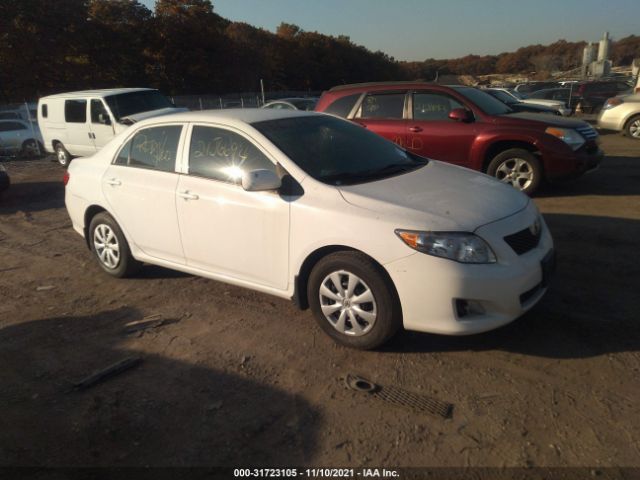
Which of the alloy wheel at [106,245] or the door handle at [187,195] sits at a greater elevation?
the door handle at [187,195]

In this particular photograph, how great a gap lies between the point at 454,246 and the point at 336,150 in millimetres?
1431

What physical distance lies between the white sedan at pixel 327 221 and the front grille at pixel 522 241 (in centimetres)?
1

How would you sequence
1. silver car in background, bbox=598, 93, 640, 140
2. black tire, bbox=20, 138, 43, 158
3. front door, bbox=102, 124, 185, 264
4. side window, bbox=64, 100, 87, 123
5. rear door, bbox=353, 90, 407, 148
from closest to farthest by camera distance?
1. front door, bbox=102, 124, 185, 264
2. rear door, bbox=353, 90, 407, 148
3. side window, bbox=64, 100, 87, 123
4. silver car in background, bbox=598, 93, 640, 140
5. black tire, bbox=20, 138, 43, 158

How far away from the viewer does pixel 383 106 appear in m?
7.89

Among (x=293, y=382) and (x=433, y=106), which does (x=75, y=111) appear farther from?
(x=293, y=382)

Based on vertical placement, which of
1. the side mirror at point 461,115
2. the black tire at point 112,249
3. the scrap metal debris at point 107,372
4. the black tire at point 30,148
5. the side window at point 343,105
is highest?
the side window at point 343,105

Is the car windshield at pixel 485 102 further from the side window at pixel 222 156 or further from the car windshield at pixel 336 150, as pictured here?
the side window at pixel 222 156

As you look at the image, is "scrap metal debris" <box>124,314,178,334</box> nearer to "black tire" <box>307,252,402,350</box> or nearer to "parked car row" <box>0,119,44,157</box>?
"black tire" <box>307,252,402,350</box>

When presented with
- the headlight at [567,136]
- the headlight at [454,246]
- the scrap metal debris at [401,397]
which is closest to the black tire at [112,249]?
the scrap metal debris at [401,397]

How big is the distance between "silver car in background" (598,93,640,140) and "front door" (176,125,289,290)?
43.5ft

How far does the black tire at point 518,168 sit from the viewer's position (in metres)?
7.00

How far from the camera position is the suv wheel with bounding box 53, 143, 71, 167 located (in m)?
13.3


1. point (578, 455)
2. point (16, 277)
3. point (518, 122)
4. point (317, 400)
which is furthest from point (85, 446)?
point (518, 122)

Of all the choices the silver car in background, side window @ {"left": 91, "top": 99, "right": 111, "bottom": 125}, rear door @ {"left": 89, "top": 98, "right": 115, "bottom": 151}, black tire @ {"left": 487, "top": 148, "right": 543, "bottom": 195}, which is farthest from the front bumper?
the silver car in background
